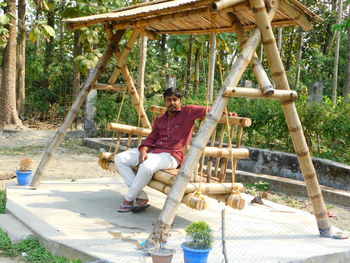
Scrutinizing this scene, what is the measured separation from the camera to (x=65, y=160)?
9.68 m

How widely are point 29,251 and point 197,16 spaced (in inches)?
122

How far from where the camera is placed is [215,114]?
164 inches

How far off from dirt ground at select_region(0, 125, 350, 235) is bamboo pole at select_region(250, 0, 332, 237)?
0.99 metres

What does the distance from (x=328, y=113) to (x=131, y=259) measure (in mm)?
6045

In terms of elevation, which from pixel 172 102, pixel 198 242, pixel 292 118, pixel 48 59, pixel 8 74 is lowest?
pixel 198 242

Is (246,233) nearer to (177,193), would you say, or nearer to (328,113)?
(177,193)

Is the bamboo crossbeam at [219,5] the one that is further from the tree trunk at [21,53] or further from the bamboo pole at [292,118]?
the tree trunk at [21,53]

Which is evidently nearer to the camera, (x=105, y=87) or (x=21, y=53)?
(x=105, y=87)

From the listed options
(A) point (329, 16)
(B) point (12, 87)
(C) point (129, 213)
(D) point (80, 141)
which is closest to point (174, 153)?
(C) point (129, 213)

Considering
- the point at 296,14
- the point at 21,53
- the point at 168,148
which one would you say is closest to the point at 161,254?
the point at 168,148

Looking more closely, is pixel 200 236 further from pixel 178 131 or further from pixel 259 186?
pixel 259 186

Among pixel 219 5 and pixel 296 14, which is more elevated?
pixel 296 14

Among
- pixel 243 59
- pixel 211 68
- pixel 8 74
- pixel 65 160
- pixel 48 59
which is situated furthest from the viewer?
pixel 48 59

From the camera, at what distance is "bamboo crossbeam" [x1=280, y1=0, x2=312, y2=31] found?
15.6 feet
